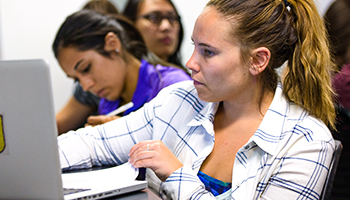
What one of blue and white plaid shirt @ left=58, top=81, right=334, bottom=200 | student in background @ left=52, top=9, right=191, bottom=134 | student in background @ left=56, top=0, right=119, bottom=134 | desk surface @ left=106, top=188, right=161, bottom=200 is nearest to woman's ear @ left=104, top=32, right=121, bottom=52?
student in background @ left=52, top=9, right=191, bottom=134

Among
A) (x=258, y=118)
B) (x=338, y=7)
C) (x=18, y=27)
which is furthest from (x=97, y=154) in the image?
(x=18, y=27)

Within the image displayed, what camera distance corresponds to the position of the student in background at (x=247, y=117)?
0.83m

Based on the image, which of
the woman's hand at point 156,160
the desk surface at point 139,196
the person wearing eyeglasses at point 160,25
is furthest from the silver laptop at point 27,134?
the person wearing eyeglasses at point 160,25

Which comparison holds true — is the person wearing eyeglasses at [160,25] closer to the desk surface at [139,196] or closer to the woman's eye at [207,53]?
the woman's eye at [207,53]

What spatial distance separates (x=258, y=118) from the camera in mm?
973

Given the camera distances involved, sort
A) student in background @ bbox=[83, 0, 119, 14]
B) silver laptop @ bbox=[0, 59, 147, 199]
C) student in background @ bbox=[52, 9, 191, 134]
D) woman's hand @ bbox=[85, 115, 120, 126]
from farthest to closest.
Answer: student in background @ bbox=[83, 0, 119, 14], student in background @ bbox=[52, 9, 191, 134], woman's hand @ bbox=[85, 115, 120, 126], silver laptop @ bbox=[0, 59, 147, 199]

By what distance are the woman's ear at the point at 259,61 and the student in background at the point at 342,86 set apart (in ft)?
0.74

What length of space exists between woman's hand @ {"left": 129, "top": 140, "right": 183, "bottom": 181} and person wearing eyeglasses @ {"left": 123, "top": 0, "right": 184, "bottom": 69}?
1.38 metres

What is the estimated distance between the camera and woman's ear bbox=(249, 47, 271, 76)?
924 millimetres

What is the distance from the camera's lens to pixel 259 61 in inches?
36.6

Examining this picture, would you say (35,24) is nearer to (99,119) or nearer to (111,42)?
(111,42)

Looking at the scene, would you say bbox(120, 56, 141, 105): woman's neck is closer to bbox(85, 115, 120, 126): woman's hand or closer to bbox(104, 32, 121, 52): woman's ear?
bbox(104, 32, 121, 52): woman's ear

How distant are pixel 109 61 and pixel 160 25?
0.58 m

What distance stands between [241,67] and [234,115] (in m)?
0.16
